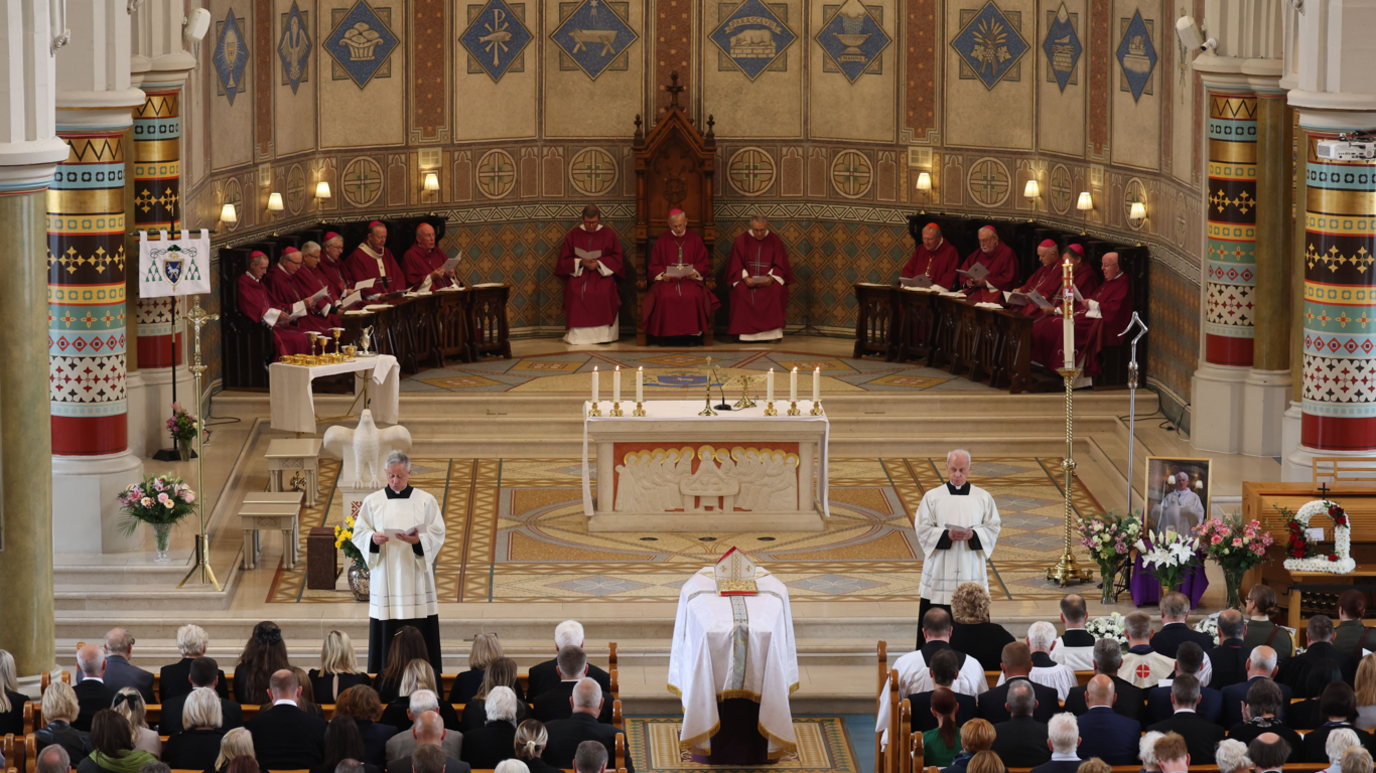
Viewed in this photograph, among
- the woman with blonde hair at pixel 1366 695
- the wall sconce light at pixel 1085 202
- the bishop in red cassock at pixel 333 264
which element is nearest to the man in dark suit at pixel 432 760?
the woman with blonde hair at pixel 1366 695

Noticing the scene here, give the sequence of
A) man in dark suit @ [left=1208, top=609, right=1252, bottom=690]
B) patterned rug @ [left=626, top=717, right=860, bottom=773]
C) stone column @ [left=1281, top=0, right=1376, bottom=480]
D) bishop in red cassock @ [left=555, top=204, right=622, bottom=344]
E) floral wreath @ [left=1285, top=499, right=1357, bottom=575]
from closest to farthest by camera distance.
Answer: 1. man in dark suit @ [left=1208, top=609, right=1252, bottom=690]
2. patterned rug @ [left=626, top=717, right=860, bottom=773]
3. floral wreath @ [left=1285, top=499, right=1357, bottom=575]
4. stone column @ [left=1281, top=0, right=1376, bottom=480]
5. bishop in red cassock @ [left=555, top=204, right=622, bottom=344]

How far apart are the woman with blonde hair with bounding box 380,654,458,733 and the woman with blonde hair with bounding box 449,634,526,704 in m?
0.28

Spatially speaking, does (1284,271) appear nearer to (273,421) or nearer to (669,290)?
(669,290)

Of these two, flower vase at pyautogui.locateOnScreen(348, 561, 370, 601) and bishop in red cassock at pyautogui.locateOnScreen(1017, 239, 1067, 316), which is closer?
flower vase at pyautogui.locateOnScreen(348, 561, 370, 601)

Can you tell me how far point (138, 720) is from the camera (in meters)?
9.45

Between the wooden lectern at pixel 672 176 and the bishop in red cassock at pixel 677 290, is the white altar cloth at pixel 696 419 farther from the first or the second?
the wooden lectern at pixel 672 176

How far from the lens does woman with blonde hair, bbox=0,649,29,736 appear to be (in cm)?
988

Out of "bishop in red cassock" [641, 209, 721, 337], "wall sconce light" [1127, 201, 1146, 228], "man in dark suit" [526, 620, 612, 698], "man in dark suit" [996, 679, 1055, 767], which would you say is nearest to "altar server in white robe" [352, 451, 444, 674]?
"man in dark suit" [526, 620, 612, 698]

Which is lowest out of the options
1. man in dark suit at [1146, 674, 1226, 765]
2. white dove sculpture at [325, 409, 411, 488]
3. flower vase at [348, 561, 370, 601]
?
flower vase at [348, 561, 370, 601]

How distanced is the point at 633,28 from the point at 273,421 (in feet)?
24.4

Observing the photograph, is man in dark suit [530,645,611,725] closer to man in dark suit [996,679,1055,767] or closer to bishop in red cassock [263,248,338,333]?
man in dark suit [996,679,1055,767]

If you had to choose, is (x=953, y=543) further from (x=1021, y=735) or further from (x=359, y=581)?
(x=359, y=581)

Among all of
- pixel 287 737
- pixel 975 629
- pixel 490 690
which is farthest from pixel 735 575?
pixel 287 737

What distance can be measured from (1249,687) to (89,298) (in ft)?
27.6
